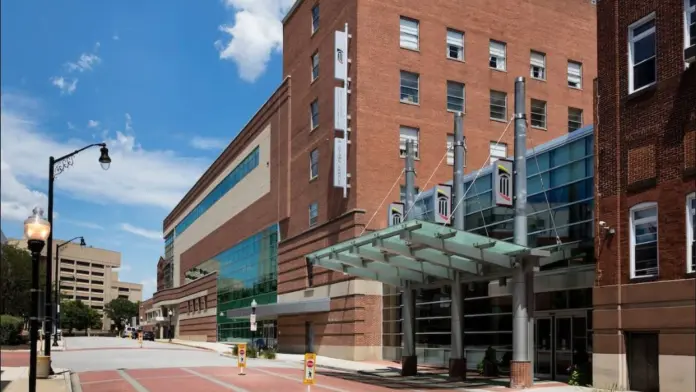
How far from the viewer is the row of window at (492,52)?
4291 cm

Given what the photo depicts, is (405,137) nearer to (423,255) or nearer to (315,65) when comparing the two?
(315,65)

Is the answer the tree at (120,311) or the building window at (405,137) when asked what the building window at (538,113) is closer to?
the building window at (405,137)

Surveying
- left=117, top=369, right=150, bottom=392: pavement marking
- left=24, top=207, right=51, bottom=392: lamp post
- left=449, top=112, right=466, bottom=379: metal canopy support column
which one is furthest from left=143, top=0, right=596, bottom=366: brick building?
left=24, top=207, right=51, bottom=392: lamp post

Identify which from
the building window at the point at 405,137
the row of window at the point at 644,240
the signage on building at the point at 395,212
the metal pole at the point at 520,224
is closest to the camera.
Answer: the row of window at the point at 644,240

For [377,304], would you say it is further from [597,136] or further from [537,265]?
[597,136]

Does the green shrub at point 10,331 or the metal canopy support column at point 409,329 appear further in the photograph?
the green shrub at point 10,331

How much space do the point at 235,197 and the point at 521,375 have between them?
49.3 metres

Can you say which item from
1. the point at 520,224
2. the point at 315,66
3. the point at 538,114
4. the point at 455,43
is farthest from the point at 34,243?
the point at 538,114

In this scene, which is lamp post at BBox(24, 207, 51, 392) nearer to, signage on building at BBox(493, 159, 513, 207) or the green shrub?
signage on building at BBox(493, 159, 513, 207)

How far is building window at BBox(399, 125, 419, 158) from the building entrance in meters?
16.6

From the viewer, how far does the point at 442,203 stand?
3369 centimetres

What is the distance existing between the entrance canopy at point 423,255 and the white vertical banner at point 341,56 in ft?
45.4

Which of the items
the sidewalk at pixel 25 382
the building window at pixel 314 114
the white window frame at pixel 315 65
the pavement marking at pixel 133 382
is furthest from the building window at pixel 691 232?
the white window frame at pixel 315 65

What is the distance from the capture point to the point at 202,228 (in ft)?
286
